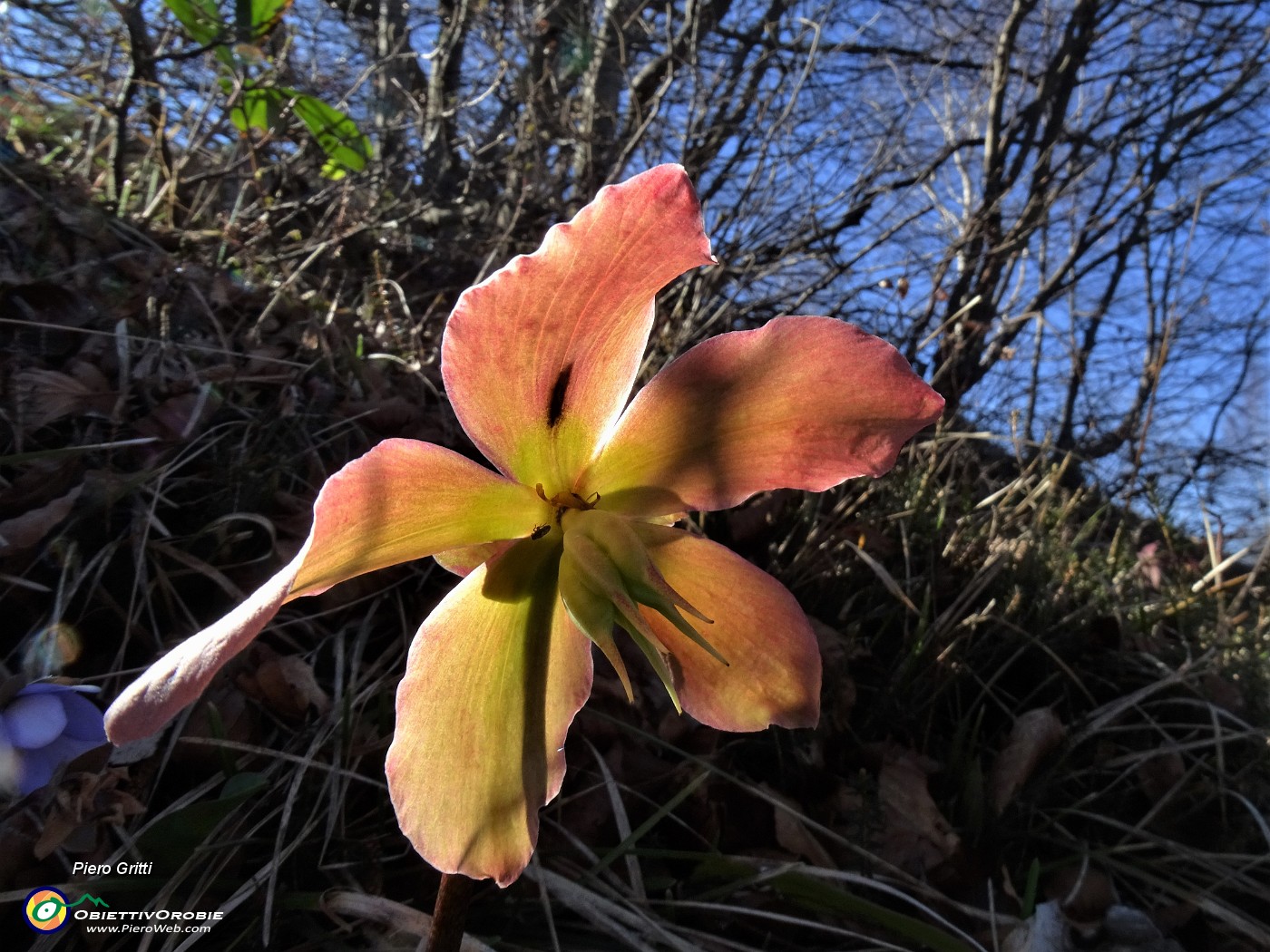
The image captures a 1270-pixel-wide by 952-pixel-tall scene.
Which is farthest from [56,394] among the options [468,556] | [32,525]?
[468,556]

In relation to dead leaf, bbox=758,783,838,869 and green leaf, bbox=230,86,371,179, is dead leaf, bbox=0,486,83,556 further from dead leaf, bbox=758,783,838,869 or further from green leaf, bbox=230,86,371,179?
green leaf, bbox=230,86,371,179

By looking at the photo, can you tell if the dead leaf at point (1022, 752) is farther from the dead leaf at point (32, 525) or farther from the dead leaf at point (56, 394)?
the dead leaf at point (56, 394)

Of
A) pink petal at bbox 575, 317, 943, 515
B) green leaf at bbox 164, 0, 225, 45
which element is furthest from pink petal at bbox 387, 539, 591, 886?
green leaf at bbox 164, 0, 225, 45

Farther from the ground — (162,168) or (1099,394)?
(162,168)

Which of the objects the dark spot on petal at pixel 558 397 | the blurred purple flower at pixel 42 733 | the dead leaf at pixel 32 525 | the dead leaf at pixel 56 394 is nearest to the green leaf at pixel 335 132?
the dead leaf at pixel 56 394

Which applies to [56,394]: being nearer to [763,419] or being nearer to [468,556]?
[468,556]

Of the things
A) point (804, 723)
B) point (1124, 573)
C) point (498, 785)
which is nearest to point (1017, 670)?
point (1124, 573)

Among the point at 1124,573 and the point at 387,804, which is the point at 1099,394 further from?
the point at 387,804
